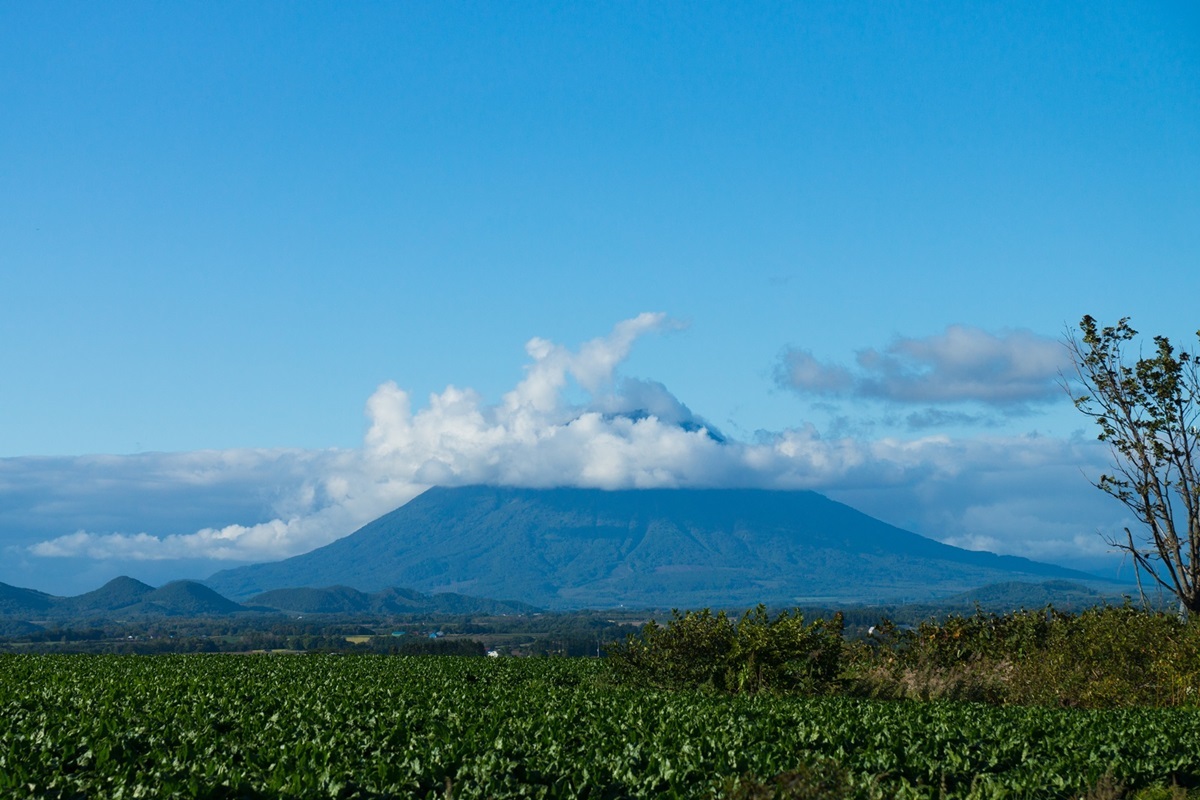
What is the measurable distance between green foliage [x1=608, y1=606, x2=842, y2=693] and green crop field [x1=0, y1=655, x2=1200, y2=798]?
4.06 m

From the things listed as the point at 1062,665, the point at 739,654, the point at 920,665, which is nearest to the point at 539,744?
the point at 739,654

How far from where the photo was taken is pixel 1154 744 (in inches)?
733

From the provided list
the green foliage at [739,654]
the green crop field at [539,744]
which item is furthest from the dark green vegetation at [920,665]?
the green crop field at [539,744]

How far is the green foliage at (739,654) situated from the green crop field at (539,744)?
406cm

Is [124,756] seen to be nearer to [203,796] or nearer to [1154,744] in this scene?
[203,796]

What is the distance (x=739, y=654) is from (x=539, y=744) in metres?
15.2

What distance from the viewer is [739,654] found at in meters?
31.0

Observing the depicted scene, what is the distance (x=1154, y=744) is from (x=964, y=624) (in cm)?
2241

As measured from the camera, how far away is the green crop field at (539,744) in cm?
1395

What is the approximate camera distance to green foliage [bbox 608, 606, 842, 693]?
30.9 m

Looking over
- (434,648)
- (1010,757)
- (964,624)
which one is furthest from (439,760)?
(434,648)

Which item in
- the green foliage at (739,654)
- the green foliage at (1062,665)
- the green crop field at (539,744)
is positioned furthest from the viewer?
the green foliage at (1062,665)

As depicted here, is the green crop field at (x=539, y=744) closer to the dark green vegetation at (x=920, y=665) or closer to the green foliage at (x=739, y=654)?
the green foliage at (x=739, y=654)

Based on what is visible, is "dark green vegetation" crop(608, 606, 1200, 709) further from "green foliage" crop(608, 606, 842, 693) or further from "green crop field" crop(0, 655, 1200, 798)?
"green crop field" crop(0, 655, 1200, 798)
